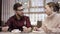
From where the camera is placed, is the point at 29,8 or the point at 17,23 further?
the point at 29,8

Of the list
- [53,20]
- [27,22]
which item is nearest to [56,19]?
[53,20]

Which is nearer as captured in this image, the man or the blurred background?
the man

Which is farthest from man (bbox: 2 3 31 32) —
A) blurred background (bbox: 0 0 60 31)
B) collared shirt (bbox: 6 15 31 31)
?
blurred background (bbox: 0 0 60 31)

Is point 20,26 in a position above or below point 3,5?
below

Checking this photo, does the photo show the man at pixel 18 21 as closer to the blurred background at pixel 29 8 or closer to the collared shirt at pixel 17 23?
the collared shirt at pixel 17 23

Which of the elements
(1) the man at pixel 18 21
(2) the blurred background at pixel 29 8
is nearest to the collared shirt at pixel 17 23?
(1) the man at pixel 18 21

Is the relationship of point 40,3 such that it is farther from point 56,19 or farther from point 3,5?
point 56,19

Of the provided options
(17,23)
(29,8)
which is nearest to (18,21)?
(17,23)

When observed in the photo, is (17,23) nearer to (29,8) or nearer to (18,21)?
(18,21)

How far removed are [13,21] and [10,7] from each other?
984 millimetres

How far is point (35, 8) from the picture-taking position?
2.61 metres

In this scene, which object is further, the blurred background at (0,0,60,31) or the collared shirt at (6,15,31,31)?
the blurred background at (0,0,60,31)

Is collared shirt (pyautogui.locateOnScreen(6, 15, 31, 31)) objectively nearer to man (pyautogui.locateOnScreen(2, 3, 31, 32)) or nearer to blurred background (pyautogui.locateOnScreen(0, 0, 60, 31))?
man (pyautogui.locateOnScreen(2, 3, 31, 32))

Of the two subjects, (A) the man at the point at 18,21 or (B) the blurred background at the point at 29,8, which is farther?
(B) the blurred background at the point at 29,8
